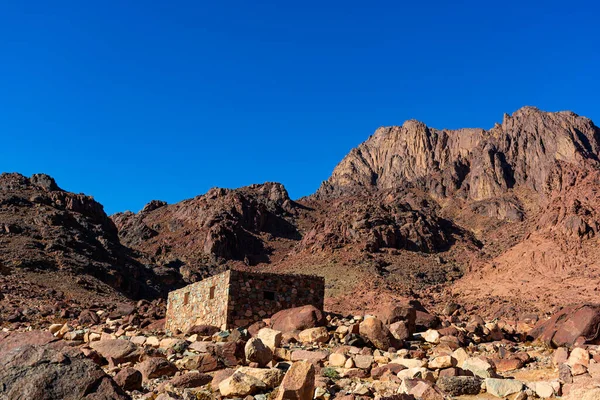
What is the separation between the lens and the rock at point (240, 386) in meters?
7.91

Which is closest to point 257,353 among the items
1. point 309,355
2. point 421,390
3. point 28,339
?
point 309,355

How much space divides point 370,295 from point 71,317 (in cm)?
3327

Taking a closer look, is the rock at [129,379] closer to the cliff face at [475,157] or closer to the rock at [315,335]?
the rock at [315,335]

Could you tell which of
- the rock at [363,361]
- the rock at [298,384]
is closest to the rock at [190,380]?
the rock at [298,384]

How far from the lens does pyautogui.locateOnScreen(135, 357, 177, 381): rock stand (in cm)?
914

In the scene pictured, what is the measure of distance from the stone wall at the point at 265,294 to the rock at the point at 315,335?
12.0ft

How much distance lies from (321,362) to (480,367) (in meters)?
2.96

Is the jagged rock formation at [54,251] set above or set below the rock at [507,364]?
above

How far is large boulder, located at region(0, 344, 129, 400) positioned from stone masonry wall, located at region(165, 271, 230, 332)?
33.1ft

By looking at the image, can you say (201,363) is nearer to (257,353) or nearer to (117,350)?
(257,353)

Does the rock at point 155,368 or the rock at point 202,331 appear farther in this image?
the rock at point 202,331

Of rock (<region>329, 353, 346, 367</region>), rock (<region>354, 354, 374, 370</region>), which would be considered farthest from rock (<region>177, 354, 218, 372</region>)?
rock (<region>354, 354, 374, 370</region>)

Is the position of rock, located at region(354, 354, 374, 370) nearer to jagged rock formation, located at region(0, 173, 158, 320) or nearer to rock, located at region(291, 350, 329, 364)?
rock, located at region(291, 350, 329, 364)

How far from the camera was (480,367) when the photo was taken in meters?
9.52
